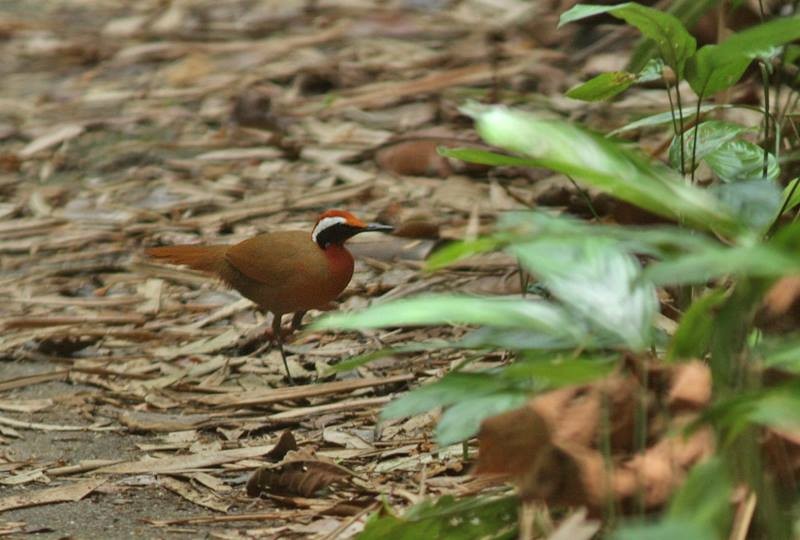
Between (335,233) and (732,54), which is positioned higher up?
(732,54)

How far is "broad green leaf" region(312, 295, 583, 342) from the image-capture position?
1.99 m

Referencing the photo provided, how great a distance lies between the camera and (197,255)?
4.88 m

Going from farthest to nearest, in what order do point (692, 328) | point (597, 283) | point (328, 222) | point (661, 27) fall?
point (328, 222)
point (661, 27)
point (692, 328)
point (597, 283)

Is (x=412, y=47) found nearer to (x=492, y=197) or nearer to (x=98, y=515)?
(x=492, y=197)

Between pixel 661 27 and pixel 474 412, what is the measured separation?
3.22 ft

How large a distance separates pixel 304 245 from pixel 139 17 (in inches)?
159

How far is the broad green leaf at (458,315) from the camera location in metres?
1.99

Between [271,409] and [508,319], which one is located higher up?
[508,319]

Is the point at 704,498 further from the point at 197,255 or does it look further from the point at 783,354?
the point at 197,255

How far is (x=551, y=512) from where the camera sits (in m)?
2.47

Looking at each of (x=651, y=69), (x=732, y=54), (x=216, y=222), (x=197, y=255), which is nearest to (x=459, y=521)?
(x=732, y=54)

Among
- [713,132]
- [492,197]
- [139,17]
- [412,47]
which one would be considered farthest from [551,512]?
[139,17]

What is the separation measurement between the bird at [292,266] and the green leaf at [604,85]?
5.17 ft

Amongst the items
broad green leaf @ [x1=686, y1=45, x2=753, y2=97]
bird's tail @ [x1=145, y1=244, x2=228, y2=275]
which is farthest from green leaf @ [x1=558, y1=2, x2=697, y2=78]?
bird's tail @ [x1=145, y1=244, x2=228, y2=275]
